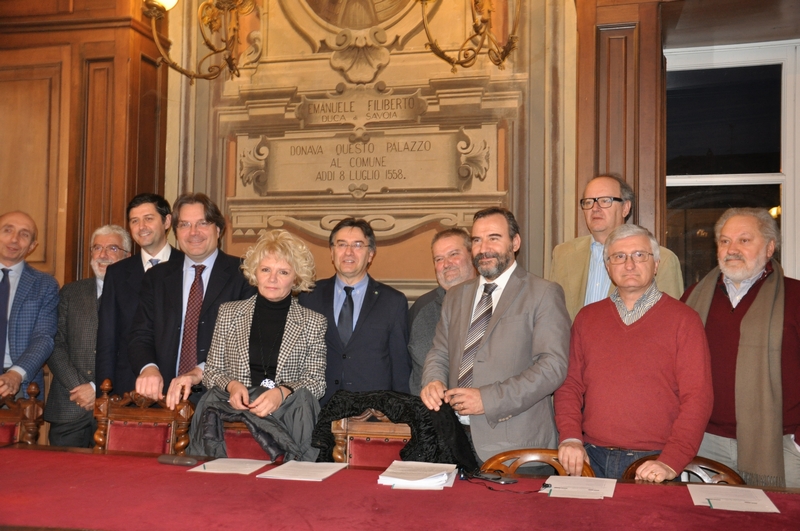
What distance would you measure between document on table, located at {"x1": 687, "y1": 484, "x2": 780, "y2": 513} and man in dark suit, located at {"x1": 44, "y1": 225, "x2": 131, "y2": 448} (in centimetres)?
302

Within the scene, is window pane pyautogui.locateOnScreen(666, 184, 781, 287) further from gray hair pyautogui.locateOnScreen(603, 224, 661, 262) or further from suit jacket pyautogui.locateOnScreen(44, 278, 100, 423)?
suit jacket pyautogui.locateOnScreen(44, 278, 100, 423)

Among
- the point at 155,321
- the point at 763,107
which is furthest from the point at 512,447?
the point at 763,107

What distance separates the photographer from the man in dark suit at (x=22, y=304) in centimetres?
394

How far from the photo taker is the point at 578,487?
2.12 metres

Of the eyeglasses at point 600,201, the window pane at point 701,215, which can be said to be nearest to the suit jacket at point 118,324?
the eyeglasses at point 600,201

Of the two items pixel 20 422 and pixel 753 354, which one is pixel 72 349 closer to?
pixel 20 422

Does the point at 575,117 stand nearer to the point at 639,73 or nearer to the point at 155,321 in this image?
the point at 639,73

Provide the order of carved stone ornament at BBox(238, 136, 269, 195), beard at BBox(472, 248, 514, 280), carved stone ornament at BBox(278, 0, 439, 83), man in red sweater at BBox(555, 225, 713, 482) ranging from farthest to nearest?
carved stone ornament at BBox(238, 136, 269, 195)
carved stone ornament at BBox(278, 0, 439, 83)
beard at BBox(472, 248, 514, 280)
man in red sweater at BBox(555, 225, 713, 482)

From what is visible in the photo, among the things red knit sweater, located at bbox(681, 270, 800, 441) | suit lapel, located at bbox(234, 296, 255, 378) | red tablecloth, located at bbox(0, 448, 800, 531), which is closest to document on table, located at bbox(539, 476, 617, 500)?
red tablecloth, located at bbox(0, 448, 800, 531)

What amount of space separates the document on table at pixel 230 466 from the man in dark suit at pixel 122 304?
1.39 m

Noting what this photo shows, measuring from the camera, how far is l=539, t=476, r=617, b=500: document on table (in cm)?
204

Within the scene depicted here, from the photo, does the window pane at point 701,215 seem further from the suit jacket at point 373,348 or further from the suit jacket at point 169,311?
the suit jacket at point 169,311

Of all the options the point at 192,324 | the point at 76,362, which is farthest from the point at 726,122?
the point at 76,362

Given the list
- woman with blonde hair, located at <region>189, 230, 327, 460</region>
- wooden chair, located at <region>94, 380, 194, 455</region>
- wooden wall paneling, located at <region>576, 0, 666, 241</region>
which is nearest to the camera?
woman with blonde hair, located at <region>189, 230, 327, 460</region>
